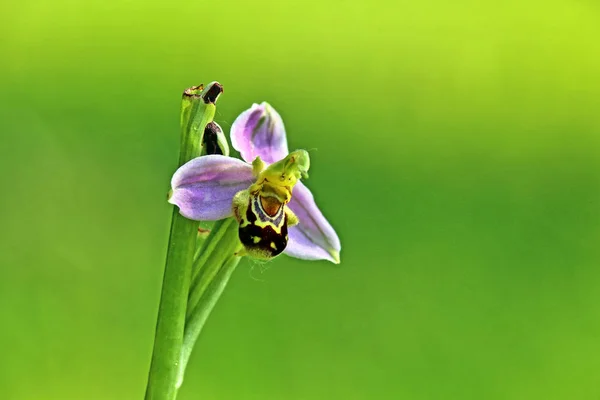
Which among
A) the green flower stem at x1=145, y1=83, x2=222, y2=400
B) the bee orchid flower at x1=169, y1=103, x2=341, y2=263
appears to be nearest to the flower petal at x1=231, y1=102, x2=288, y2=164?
the bee orchid flower at x1=169, y1=103, x2=341, y2=263

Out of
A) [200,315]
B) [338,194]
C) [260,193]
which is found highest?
[260,193]

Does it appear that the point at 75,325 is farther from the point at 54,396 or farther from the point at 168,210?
the point at 168,210

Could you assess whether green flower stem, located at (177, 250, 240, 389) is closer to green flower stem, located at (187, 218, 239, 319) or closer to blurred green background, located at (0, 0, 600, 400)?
green flower stem, located at (187, 218, 239, 319)

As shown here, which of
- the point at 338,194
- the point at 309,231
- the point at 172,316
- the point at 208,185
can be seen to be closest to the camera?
the point at 172,316

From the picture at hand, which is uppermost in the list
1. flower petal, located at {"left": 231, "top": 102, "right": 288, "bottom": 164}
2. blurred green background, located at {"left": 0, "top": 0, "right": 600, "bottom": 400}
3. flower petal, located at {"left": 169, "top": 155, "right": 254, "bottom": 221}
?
flower petal, located at {"left": 231, "top": 102, "right": 288, "bottom": 164}

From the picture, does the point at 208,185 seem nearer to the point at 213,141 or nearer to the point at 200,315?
the point at 213,141

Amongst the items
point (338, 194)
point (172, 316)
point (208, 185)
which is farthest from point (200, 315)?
point (338, 194)

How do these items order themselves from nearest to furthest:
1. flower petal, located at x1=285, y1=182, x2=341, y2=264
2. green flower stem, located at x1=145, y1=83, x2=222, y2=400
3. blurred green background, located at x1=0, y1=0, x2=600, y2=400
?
green flower stem, located at x1=145, y1=83, x2=222, y2=400 < flower petal, located at x1=285, y1=182, x2=341, y2=264 < blurred green background, located at x1=0, y1=0, x2=600, y2=400

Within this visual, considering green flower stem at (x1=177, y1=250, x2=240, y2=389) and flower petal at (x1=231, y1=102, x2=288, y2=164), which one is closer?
green flower stem at (x1=177, y1=250, x2=240, y2=389)
